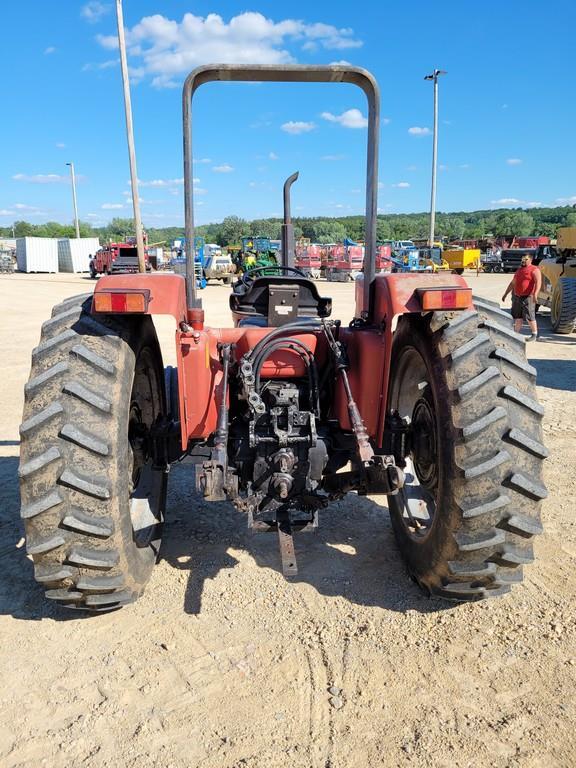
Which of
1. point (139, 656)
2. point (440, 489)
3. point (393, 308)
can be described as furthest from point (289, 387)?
point (139, 656)

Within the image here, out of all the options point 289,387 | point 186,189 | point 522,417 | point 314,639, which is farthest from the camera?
point 289,387

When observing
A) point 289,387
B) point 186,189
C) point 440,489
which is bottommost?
point 440,489

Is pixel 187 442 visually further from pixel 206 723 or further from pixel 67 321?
pixel 206 723

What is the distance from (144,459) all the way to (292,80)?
2.36 metres

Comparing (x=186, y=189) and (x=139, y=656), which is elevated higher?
(x=186, y=189)

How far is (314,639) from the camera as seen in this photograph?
291cm

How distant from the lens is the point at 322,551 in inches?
147

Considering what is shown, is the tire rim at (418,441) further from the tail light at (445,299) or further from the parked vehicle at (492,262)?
the parked vehicle at (492,262)

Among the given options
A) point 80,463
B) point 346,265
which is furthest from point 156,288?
point 346,265

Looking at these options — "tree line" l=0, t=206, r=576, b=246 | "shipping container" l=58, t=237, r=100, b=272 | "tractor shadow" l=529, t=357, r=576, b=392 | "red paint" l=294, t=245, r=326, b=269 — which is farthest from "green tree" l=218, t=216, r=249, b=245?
"tractor shadow" l=529, t=357, r=576, b=392

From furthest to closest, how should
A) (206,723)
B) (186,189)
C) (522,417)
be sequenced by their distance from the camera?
(186,189)
(522,417)
(206,723)

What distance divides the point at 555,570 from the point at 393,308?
6.40 ft

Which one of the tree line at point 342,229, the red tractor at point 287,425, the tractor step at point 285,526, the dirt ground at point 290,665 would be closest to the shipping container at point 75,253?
the tree line at point 342,229

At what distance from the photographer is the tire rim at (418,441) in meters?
3.24
